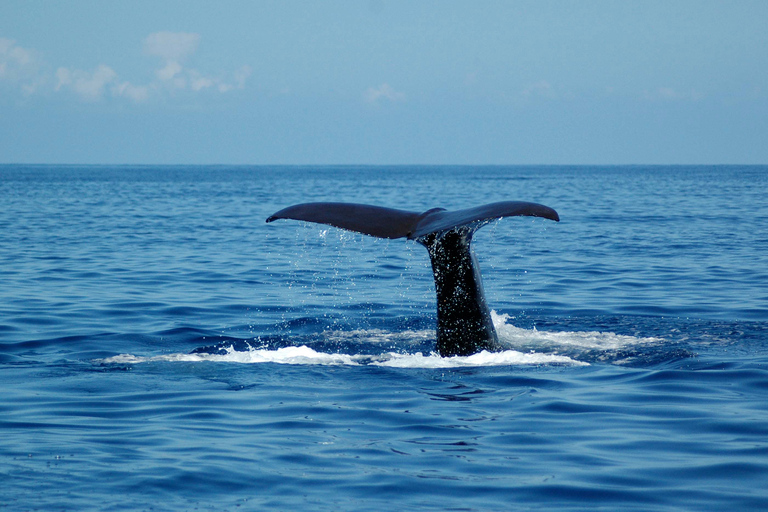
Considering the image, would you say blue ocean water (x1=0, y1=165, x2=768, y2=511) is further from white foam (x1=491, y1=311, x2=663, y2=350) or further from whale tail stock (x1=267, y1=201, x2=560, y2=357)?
whale tail stock (x1=267, y1=201, x2=560, y2=357)

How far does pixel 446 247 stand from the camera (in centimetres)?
877

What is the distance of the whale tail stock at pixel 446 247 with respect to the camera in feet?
26.5

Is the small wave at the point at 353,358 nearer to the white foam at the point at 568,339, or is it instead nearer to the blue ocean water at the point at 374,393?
the blue ocean water at the point at 374,393

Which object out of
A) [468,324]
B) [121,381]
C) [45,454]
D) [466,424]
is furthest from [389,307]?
[45,454]

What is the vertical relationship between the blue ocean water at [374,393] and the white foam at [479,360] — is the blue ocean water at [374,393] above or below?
below

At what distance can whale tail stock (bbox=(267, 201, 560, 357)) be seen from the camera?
8.08 metres

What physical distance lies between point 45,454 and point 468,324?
13.8ft

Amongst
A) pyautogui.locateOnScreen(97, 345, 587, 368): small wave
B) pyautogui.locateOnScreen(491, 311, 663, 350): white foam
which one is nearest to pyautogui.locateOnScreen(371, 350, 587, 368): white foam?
pyautogui.locateOnScreen(97, 345, 587, 368): small wave

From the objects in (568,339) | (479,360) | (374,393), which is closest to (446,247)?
(479,360)

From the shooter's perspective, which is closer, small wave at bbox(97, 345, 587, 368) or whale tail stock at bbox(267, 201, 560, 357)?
whale tail stock at bbox(267, 201, 560, 357)

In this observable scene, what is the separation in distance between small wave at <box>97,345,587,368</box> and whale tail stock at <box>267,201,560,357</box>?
149mm

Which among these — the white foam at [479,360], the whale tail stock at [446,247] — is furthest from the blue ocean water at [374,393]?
the whale tail stock at [446,247]

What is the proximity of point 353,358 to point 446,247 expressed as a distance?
168 centimetres

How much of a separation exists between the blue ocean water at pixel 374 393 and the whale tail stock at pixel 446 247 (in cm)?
28
